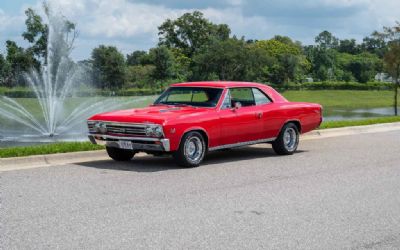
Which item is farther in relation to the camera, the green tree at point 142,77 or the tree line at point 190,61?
the green tree at point 142,77

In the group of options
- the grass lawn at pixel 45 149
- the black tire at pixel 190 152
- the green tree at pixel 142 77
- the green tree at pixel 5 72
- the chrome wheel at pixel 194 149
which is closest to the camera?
the black tire at pixel 190 152

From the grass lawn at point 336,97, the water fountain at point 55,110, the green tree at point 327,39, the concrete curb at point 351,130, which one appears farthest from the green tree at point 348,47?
the concrete curb at point 351,130

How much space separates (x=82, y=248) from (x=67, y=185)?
328cm

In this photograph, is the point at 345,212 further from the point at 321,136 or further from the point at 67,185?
the point at 321,136

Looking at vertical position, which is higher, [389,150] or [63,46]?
[63,46]

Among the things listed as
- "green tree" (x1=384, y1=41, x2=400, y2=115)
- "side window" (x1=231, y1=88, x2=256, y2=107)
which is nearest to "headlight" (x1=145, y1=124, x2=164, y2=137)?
"side window" (x1=231, y1=88, x2=256, y2=107)

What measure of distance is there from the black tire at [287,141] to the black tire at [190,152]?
7.45 ft

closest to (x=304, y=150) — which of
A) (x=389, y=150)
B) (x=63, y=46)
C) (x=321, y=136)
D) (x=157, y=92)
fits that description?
(x=389, y=150)

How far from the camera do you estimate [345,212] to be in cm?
755

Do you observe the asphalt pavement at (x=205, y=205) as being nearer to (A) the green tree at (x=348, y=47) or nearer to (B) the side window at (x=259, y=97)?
(B) the side window at (x=259, y=97)

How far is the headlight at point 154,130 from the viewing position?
10367mm

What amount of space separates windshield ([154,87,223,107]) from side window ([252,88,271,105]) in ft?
3.25

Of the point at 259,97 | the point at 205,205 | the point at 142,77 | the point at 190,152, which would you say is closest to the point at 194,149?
the point at 190,152

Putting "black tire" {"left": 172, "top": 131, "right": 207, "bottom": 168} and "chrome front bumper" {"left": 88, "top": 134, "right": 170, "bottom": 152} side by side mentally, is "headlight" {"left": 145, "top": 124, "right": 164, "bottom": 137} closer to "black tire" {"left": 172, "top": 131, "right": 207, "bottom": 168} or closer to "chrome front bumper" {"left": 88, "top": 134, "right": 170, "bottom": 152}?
"chrome front bumper" {"left": 88, "top": 134, "right": 170, "bottom": 152}
